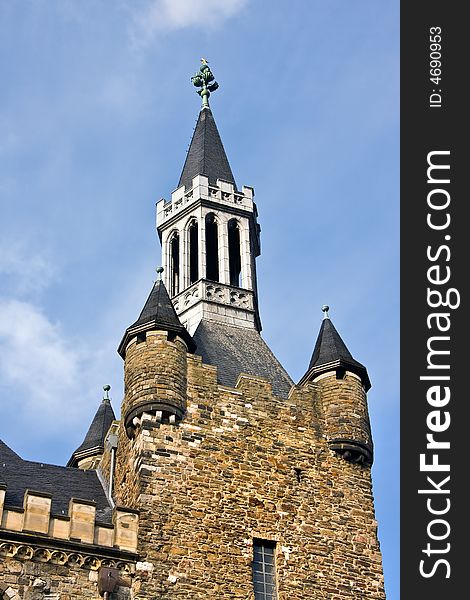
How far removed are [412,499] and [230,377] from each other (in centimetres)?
739

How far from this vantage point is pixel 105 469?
22.6 m

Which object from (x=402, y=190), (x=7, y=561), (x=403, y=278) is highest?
(x=402, y=190)

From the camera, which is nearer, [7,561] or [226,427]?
[7,561]

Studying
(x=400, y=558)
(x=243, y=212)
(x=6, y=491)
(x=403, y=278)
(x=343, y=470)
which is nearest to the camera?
(x=400, y=558)

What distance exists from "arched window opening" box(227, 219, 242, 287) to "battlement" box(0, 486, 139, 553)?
10545 mm

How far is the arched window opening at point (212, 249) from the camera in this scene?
88.6 feet

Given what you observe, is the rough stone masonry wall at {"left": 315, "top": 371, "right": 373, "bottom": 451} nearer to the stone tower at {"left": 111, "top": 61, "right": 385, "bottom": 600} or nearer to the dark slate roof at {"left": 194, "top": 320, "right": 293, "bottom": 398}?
the stone tower at {"left": 111, "top": 61, "right": 385, "bottom": 600}

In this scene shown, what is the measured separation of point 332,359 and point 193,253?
20.9ft

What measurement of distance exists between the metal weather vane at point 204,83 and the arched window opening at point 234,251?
7097 mm

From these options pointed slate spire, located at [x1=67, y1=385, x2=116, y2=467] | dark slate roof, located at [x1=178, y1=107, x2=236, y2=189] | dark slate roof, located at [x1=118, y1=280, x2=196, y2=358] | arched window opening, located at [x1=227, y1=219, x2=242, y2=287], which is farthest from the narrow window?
dark slate roof, located at [x1=178, y1=107, x2=236, y2=189]

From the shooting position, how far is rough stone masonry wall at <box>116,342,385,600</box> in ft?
60.8

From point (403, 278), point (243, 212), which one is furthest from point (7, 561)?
point (243, 212)

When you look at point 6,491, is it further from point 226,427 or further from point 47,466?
point 226,427

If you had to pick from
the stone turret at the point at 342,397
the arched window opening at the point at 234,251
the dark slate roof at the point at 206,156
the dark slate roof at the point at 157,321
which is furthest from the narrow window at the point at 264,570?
the dark slate roof at the point at 206,156
